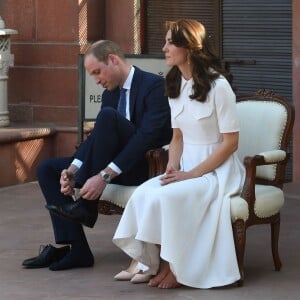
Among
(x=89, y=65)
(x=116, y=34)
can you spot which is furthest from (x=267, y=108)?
(x=116, y=34)

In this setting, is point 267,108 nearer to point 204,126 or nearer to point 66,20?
point 204,126

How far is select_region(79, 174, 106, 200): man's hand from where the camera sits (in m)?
6.45

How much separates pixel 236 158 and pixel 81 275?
114cm

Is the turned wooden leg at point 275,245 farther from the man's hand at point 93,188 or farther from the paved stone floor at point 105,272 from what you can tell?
the man's hand at point 93,188

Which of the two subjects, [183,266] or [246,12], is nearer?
[183,266]

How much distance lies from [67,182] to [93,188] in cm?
21

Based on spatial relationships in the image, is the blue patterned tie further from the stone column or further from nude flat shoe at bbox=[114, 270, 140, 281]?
the stone column

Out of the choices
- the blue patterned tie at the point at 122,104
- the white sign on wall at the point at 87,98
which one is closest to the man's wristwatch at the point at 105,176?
the blue patterned tie at the point at 122,104

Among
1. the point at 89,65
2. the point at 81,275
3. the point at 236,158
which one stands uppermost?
the point at 89,65

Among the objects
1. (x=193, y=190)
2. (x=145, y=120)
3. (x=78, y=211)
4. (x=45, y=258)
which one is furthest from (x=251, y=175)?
(x=45, y=258)

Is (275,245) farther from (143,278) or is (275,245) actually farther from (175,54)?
(175,54)

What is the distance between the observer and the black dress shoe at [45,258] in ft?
22.6

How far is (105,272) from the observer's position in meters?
6.75

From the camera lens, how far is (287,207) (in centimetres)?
892
